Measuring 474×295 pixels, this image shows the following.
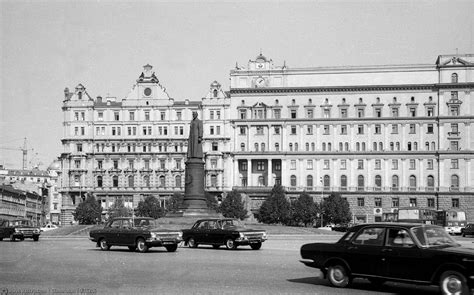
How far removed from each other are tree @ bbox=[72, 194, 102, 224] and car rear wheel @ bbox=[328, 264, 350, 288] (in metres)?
94.5

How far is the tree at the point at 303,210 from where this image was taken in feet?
348

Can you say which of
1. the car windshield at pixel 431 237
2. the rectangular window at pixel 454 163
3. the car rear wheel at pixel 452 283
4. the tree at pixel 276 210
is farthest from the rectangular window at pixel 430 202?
the car rear wheel at pixel 452 283

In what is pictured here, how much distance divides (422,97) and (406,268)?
103 metres

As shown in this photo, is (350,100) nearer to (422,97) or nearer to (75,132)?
(422,97)


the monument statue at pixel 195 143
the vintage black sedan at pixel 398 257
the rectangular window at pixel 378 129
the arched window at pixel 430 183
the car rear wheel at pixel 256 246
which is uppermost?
the rectangular window at pixel 378 129

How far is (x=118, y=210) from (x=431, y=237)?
94.8m

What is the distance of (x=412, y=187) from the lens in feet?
385

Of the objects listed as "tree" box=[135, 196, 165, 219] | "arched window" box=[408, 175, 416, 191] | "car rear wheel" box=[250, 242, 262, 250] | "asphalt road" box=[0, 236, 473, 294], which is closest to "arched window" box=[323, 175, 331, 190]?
"arched window" box=[408, 175, 416, 191]

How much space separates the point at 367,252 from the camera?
1770cm

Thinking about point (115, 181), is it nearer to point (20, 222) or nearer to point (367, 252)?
point (20, 222)

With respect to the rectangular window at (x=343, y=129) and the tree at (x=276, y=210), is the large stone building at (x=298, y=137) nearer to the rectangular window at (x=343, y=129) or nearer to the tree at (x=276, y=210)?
the rectangular window at (x=343, y=129)

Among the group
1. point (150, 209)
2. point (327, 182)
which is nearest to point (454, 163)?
point (327, 182)

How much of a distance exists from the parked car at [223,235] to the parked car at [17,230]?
14.2 metres

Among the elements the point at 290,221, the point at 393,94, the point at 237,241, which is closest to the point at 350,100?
the point at 393,94
